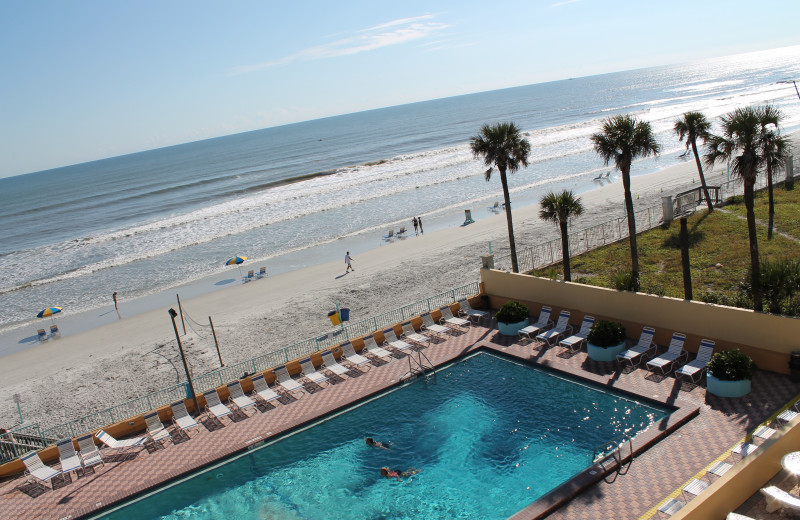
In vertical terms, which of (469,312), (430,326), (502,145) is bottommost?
(430,326)

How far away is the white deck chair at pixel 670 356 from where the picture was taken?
13.4 m

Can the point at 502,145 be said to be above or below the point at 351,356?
above

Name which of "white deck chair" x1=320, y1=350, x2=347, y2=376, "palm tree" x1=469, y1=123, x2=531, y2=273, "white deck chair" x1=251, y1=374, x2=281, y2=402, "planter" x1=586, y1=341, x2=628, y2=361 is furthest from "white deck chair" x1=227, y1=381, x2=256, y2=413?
"palm tree" x1=469, y1=123, x2=531, y2=273

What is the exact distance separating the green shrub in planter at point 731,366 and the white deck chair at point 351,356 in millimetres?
8898

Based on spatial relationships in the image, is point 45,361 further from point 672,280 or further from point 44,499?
point 672,280

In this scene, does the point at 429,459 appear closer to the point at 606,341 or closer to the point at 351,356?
the point at 351,356

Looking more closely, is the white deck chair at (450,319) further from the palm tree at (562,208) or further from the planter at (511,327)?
the palm tree at (562,208)

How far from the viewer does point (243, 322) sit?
74.9 feet

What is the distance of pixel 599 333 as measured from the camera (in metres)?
14.6

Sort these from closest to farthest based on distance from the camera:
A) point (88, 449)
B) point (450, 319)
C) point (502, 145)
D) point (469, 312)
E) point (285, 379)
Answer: point (88, 449) → point (285, 379) → point (450, 319) → point (469, 312) → point (502, 145)

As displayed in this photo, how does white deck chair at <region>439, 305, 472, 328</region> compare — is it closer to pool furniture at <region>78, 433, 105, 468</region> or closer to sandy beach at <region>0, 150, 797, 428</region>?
sandy beach at <region>0, 150, 797, 428</region>

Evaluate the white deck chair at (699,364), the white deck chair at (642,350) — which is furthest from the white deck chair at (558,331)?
the white deck chair at (699,364)

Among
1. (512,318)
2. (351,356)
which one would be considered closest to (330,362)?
(351,356)

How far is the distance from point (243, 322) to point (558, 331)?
1281cm
